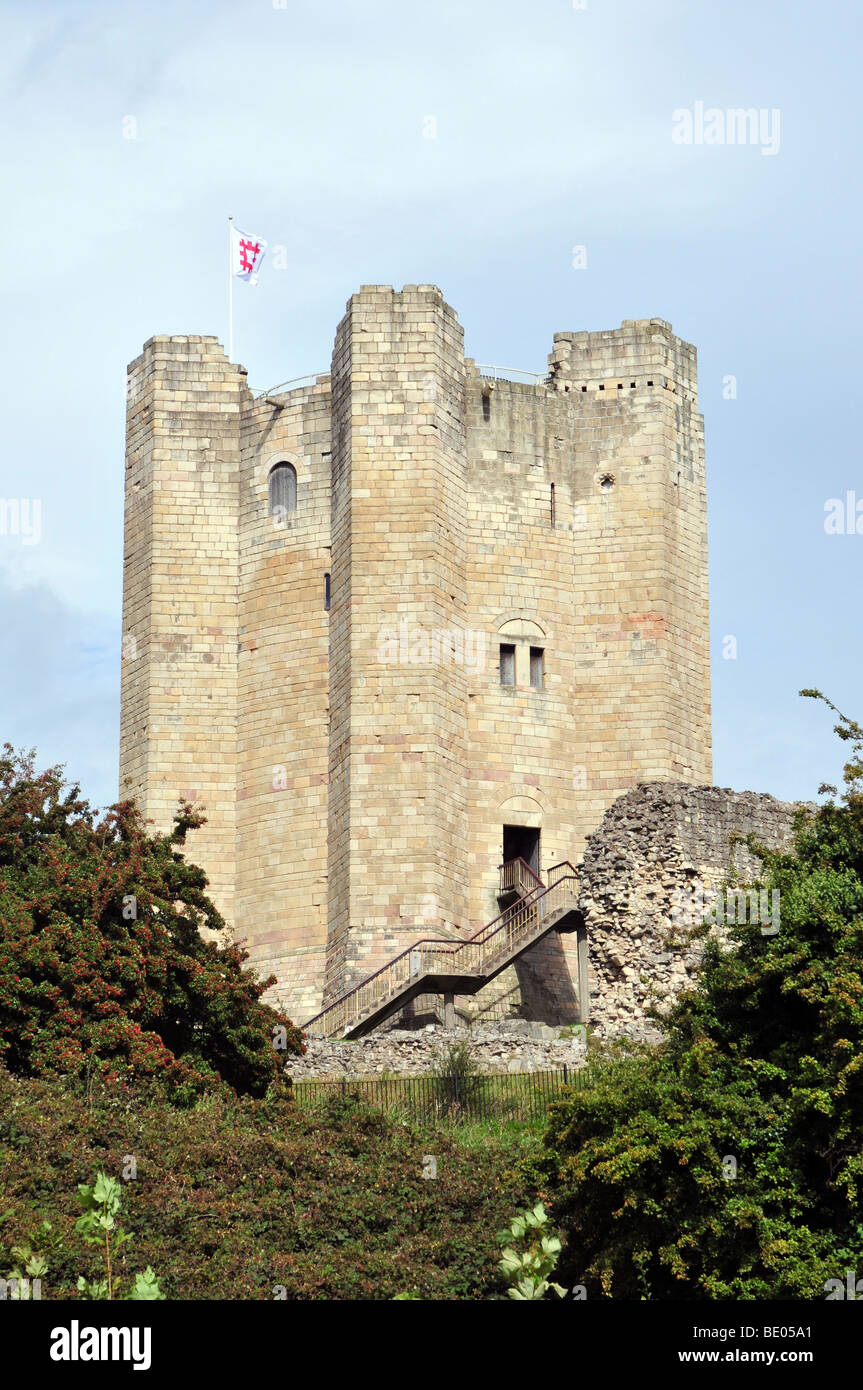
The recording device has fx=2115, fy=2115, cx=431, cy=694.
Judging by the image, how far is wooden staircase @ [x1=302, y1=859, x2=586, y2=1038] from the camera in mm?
34406

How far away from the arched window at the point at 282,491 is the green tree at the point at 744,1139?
19.3 meters

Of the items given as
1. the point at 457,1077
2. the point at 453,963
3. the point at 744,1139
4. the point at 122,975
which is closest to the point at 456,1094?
the point at 457,1077

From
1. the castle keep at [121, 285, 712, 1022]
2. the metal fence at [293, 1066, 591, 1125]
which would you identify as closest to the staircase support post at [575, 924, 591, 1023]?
the castle keep at [121, 285, 712, 1022]

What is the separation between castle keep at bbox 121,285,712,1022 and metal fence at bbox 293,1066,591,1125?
7.21m

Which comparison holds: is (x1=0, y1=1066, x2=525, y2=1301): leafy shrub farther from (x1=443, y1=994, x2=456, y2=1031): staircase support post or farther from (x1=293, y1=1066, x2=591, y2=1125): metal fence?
(x1=443, y1=994, x2=456, y2=1031): staircase support post

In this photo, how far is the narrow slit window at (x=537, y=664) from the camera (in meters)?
39.3

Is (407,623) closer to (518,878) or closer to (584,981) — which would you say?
(518,878)

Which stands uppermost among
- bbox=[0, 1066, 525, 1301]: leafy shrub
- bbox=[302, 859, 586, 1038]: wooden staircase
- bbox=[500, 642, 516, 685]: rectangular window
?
bbox=[500, 642, 516, 685]: rectangular window

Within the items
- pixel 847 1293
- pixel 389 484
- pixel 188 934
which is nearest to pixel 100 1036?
pixel 188 934

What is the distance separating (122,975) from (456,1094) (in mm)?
4754

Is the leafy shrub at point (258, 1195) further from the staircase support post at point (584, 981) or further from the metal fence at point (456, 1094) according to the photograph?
the staircase support post at point (584, 981)

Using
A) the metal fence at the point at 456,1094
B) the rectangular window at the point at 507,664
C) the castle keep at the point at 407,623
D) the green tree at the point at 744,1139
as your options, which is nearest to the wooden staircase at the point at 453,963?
the castle keep at the point at 407,623

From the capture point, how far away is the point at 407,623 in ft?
123
